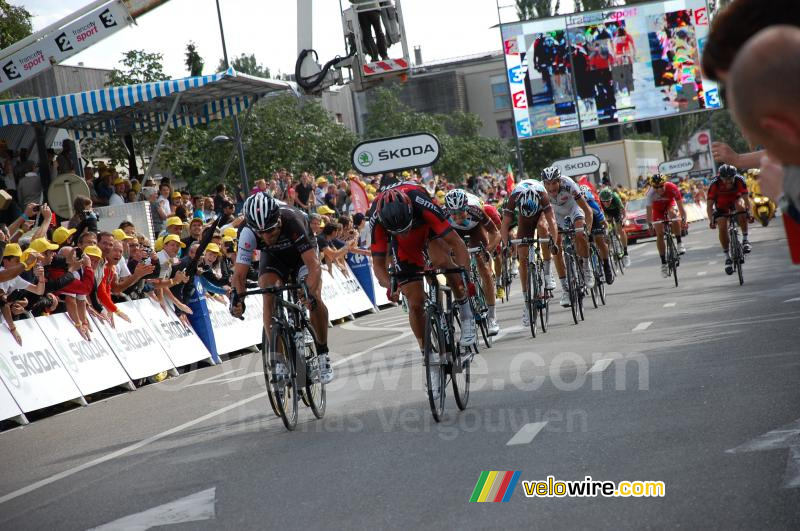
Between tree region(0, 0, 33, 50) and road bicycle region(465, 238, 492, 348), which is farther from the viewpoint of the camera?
tree region(0, 0, 33, 50)

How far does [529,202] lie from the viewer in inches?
560

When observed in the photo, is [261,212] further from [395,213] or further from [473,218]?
[473,218]

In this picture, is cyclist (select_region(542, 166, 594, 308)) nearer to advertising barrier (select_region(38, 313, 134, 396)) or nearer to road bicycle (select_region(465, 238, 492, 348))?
road bicycle (select_region(465, 238, 492, 348))

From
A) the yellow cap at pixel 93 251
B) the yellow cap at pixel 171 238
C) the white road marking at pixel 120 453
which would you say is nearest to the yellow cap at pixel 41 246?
the yellow cap at pixel 93 251

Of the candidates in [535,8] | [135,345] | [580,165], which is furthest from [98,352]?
[535,8]

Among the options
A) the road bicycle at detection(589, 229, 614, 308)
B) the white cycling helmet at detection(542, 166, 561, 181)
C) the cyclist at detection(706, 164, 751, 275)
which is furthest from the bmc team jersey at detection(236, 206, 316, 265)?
the cyclist at detection(706, 164, 751, 275)

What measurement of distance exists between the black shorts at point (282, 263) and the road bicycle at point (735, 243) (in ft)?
35.5

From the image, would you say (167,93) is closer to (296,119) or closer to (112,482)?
(112,482)

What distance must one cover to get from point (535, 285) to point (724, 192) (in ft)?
24.3

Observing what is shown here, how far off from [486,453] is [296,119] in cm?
3639

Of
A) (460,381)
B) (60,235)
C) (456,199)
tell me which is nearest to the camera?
(460,381)

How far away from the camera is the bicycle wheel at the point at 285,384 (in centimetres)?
891

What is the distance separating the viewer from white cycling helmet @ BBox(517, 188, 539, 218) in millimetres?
14203

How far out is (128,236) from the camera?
54.0ft
